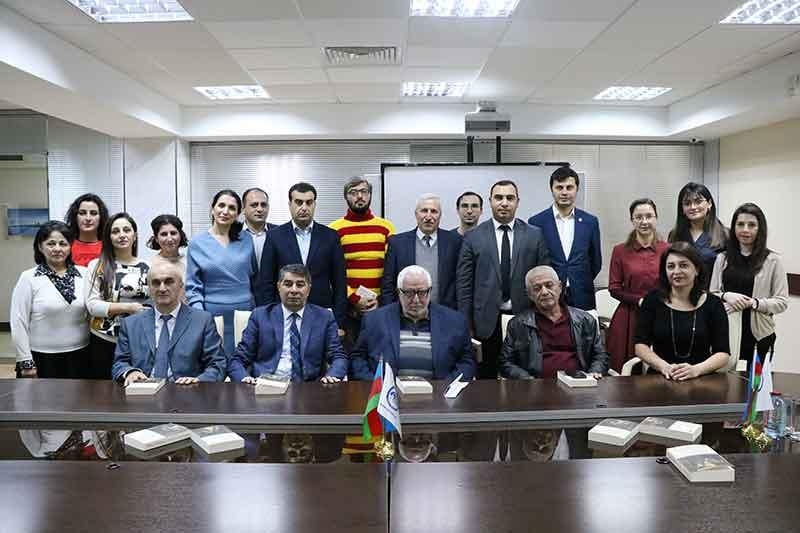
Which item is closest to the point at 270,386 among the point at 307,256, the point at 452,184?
the point at 307,256

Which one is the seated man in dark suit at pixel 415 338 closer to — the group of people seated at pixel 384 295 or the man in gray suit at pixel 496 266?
the group of people seated at pixel 384 295

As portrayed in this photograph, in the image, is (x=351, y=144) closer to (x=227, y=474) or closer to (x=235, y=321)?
(x=235, y=321)

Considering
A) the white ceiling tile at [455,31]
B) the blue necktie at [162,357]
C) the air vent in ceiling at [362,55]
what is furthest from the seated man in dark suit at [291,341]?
the air vent in ceiling at [362,55]

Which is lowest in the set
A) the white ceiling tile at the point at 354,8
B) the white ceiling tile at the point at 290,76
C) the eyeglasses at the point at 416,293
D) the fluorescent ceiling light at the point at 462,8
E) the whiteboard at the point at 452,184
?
the eyeglasses at the point at 416,293

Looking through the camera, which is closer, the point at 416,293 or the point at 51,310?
the point at 416,293

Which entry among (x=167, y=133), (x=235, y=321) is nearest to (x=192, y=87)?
(x=167, y=133)

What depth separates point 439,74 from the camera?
17.5ft

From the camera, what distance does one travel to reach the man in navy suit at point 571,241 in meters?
3.70

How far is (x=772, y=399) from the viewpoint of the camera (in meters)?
1.92

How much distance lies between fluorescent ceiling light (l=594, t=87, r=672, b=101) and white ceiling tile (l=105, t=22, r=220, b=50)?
385 centimetres

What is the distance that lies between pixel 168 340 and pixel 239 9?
2.24 metres

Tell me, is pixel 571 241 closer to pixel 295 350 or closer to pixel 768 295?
pixel 768 295

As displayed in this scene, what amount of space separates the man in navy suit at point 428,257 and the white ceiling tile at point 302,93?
2690mm

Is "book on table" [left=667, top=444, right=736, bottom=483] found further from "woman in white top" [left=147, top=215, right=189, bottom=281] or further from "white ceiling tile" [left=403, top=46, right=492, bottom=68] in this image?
"white ceiling tile" [left=403, top=46, right=492, bottom=68]
